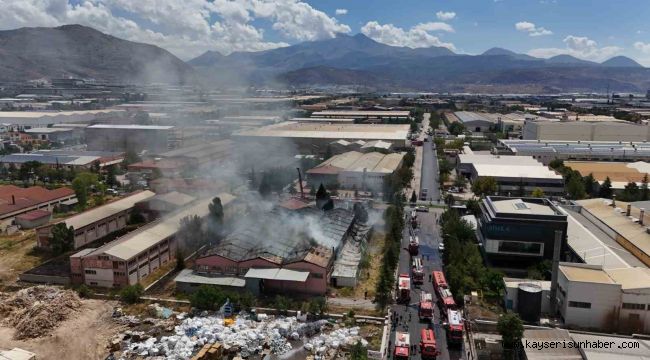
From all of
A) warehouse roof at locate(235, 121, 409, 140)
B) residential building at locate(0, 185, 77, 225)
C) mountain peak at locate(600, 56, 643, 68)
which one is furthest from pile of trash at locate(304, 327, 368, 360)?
mountain peak at locate(600, 56, 643, 68)

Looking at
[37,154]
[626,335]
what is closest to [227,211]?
[626,335]

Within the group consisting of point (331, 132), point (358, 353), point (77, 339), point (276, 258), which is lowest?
point (77, 339)

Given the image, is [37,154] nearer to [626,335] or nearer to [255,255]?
[255,255]

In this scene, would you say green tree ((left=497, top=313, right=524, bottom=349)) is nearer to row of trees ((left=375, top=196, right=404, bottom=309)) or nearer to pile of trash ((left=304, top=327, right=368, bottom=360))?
pile of trash ((left=304, top=327, right=368, bottom=360))

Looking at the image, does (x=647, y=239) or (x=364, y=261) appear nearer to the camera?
(x=647, y=239)

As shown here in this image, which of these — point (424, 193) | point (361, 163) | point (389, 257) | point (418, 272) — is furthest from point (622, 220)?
point (361, 163)

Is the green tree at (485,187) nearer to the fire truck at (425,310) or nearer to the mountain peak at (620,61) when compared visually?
the fire truck at (425,310)

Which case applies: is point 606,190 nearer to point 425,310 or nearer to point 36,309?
point 425,310
